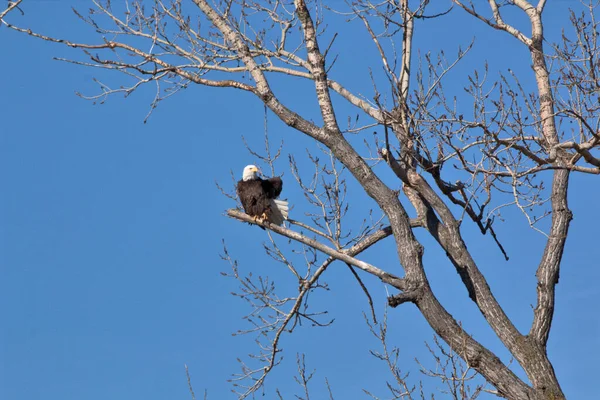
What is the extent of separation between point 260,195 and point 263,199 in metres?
0.06

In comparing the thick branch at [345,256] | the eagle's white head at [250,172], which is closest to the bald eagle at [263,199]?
the eagle's white head at [250,172]

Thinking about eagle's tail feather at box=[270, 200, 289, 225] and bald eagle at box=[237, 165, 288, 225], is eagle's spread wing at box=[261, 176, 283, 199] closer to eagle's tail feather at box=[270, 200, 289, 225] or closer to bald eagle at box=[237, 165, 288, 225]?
bald eagle at box=[237, 165, 288, 225]

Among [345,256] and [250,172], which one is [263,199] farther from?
[345,256]

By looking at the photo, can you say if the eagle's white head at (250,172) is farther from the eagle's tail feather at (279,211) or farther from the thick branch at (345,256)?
the thick branch at (345,256)

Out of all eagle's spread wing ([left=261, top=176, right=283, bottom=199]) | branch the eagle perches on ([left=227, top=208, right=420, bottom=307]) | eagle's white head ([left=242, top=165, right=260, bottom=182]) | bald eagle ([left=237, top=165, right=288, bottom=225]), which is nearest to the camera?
branch the eagle perches on ([left=227, top=208, right=420, bottom=307])

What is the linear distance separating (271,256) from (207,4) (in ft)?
7.83

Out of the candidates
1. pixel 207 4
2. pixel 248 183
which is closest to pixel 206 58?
pixel 207 4

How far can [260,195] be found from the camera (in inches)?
329

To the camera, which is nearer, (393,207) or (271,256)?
(393,207)

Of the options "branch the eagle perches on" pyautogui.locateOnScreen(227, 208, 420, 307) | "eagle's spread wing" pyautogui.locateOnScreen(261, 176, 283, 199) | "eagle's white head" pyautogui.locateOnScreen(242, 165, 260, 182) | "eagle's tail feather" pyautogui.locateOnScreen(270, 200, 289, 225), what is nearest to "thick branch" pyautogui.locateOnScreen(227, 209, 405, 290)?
"branch the eagle perches on" pyautogui.locateOnScreen(227, 208, 420, 307)

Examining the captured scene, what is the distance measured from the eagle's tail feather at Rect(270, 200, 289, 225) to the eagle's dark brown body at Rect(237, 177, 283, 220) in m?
0.03

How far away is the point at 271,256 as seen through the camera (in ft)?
23.4

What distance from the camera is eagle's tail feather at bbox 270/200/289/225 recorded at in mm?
8219

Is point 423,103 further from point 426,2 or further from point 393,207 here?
point 426,2
